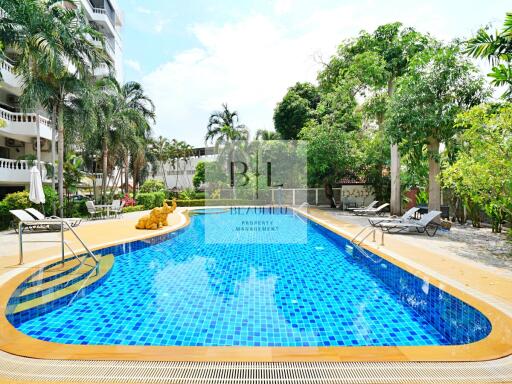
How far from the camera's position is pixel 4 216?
39.7 ft

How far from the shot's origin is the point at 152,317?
4.52 meters

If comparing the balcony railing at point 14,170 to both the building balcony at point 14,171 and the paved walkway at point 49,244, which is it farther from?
the paved walkway at point 49,244

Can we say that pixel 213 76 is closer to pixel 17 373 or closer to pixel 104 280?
pixel 104 280

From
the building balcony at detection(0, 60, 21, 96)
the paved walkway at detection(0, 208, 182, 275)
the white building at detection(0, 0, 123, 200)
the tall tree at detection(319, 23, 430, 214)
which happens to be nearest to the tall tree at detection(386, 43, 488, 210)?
the tall tree at detection(319, 23, 430, 214)

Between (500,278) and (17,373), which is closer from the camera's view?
(17,373)

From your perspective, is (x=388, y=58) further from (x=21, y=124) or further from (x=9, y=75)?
(x=9, y=75)

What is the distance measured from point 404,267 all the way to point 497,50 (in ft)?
23.9

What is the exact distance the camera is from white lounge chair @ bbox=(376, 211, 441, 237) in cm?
1000

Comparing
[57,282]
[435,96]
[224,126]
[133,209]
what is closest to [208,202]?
[224,126]

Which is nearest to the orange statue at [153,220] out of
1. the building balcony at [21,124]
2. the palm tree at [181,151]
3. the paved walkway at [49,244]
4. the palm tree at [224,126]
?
the paved walkway at [49,244]

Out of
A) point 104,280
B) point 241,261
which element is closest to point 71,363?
point 104,280

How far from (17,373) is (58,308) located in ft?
7.59

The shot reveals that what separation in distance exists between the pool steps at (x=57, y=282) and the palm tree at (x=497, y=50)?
10.3 m

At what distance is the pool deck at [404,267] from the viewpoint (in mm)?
3020
